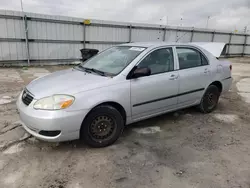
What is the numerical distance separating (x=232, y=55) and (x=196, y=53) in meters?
17.8

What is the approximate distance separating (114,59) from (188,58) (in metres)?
1.49

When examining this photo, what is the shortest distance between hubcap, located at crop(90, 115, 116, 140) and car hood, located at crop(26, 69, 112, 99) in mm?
485

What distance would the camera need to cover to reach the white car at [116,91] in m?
2.74

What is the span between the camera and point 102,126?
9.99 ft

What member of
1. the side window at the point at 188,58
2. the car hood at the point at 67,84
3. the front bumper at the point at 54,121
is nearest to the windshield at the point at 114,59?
the car hood at the point at 67,84

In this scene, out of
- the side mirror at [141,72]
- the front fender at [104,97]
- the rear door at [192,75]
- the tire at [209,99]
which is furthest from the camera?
the tire at [209,99]

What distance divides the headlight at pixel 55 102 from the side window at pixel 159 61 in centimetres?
129

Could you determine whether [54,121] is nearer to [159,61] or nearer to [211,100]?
[159,61]

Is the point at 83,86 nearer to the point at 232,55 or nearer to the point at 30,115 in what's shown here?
the point at 30,115

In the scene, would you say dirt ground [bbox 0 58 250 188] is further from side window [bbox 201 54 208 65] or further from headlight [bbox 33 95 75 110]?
side window [bbox 201 54 208 65]

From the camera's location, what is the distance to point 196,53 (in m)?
4.29

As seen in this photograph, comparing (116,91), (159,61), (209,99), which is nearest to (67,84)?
(116,91)

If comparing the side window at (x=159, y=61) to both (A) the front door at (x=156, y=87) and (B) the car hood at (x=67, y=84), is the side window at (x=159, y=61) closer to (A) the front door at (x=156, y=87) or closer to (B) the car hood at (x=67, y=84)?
(A) the front door at (x=156, y=87)

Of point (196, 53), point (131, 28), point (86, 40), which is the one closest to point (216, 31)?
point (131, 28)
